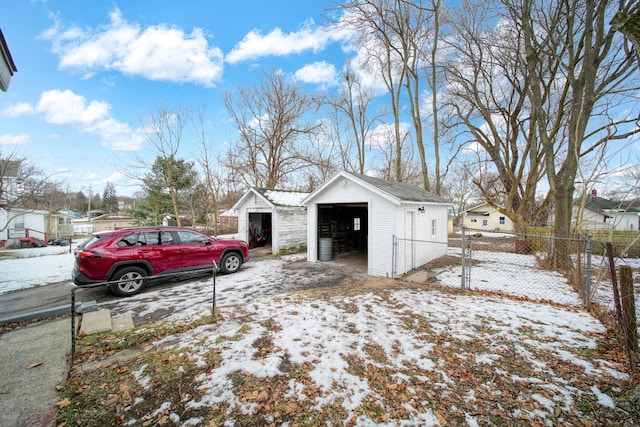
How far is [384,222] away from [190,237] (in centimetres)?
614

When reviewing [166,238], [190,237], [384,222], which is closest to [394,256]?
[384,222]

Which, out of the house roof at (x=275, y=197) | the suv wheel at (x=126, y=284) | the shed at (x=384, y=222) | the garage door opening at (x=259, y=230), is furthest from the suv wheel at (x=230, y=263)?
the garage door opening at (x=259, y=230)

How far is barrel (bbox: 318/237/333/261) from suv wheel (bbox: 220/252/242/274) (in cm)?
345

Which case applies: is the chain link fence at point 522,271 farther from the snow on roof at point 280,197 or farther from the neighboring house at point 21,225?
the neighboring house at point 21,225

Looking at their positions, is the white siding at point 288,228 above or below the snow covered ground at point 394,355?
above

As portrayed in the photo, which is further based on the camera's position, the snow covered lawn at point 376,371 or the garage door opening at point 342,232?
the garage door opening at point 342,232

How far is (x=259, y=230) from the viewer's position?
599 inches

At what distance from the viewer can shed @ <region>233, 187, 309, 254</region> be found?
483 inches

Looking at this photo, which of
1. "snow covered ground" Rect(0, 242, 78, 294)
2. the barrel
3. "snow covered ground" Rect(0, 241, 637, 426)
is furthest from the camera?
the barrel

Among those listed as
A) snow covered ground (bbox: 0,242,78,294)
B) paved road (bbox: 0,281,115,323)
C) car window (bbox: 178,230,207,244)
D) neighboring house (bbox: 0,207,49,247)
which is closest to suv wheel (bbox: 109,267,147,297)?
paved road (bbox: 0,281,115,323)

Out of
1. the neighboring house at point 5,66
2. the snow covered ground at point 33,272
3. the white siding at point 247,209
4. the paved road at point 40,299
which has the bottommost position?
the paved road at point 40,299

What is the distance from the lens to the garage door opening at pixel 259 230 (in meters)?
14.7

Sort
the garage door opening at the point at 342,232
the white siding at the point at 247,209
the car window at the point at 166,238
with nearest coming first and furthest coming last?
1. the car window at the point at 166,238
2. the garage door opening at the point at 342,232
3. the white siding at the point at 247,209

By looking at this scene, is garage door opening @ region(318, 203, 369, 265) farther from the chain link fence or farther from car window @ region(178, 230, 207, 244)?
car window @ region(178, 230, 207, 244)
